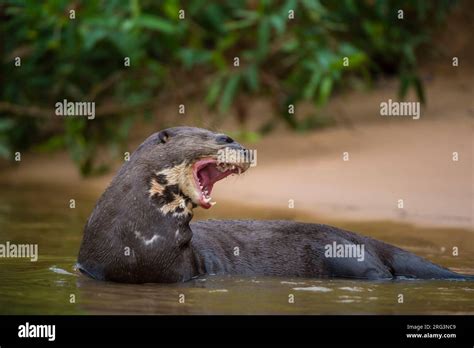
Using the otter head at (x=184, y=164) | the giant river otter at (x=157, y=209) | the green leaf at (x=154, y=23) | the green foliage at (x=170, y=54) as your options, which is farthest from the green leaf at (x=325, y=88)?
the otter head at (x=184, y=164)

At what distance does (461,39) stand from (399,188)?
520 cm

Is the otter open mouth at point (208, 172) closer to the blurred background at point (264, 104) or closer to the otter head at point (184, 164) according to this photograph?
the otter head at point (184, 164)

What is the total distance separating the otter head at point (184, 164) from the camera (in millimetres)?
6934

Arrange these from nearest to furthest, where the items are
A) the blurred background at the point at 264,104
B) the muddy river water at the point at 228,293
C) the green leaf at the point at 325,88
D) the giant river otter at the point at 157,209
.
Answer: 1. the muddy river water at the point at 228,293
2. the giant river otter at the point at 157,209
3. the blurred background at the point at 264,104
4. the green leaf at the point at 325,88

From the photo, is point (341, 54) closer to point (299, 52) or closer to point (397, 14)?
point (299, 52)

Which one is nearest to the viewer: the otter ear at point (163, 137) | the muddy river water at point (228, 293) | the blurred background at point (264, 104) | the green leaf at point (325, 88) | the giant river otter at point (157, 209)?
the muddy river water at point (228, 293)

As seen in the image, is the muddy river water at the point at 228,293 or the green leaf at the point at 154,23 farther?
the green leaf at the point at 154,23

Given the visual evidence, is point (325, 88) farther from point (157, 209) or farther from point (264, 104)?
point (157, 209)

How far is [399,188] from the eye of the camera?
11.0 m

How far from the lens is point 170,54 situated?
14.0 metres

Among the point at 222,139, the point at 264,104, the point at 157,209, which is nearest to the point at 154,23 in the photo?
the point at 264,104

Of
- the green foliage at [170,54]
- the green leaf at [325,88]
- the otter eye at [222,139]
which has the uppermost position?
the green foliage at [170,54]

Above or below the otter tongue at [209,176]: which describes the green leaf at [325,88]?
above
